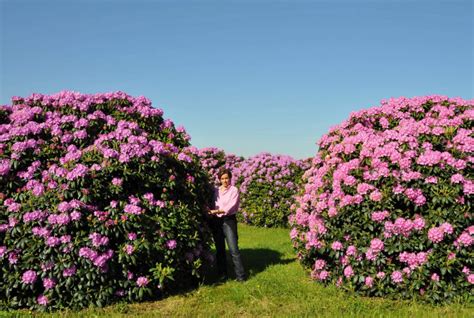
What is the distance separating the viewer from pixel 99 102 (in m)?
6.78

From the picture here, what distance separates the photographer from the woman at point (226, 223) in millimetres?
6723

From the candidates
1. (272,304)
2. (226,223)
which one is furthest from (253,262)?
(272,304)

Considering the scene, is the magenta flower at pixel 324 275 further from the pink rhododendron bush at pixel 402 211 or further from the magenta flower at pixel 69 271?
the magenta flower at pixel 69 271

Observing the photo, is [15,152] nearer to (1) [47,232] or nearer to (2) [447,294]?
(1) [47,232]

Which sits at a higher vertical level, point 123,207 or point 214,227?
point 123,207

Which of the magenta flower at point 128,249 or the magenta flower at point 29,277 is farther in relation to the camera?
the magenta flower at point 128,249

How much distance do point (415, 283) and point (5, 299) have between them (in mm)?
5491

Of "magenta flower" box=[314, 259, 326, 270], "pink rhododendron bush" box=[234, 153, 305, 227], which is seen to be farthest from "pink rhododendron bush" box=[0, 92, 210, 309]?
"pink rhododendron bush" box=[234, 153, 305, 227]

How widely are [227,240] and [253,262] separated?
1470 mm

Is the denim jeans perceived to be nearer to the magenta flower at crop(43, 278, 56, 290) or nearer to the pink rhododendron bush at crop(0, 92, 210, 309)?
the pink rhododendron bush at crop(0, 92, 210, 309)

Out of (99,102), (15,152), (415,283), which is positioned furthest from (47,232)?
(415,283)

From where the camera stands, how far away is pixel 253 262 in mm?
8109

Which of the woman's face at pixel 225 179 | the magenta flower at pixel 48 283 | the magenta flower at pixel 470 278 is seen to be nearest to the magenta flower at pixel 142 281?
the magenta flower at pixel 48 283

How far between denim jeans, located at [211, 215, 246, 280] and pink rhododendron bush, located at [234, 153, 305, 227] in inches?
263
